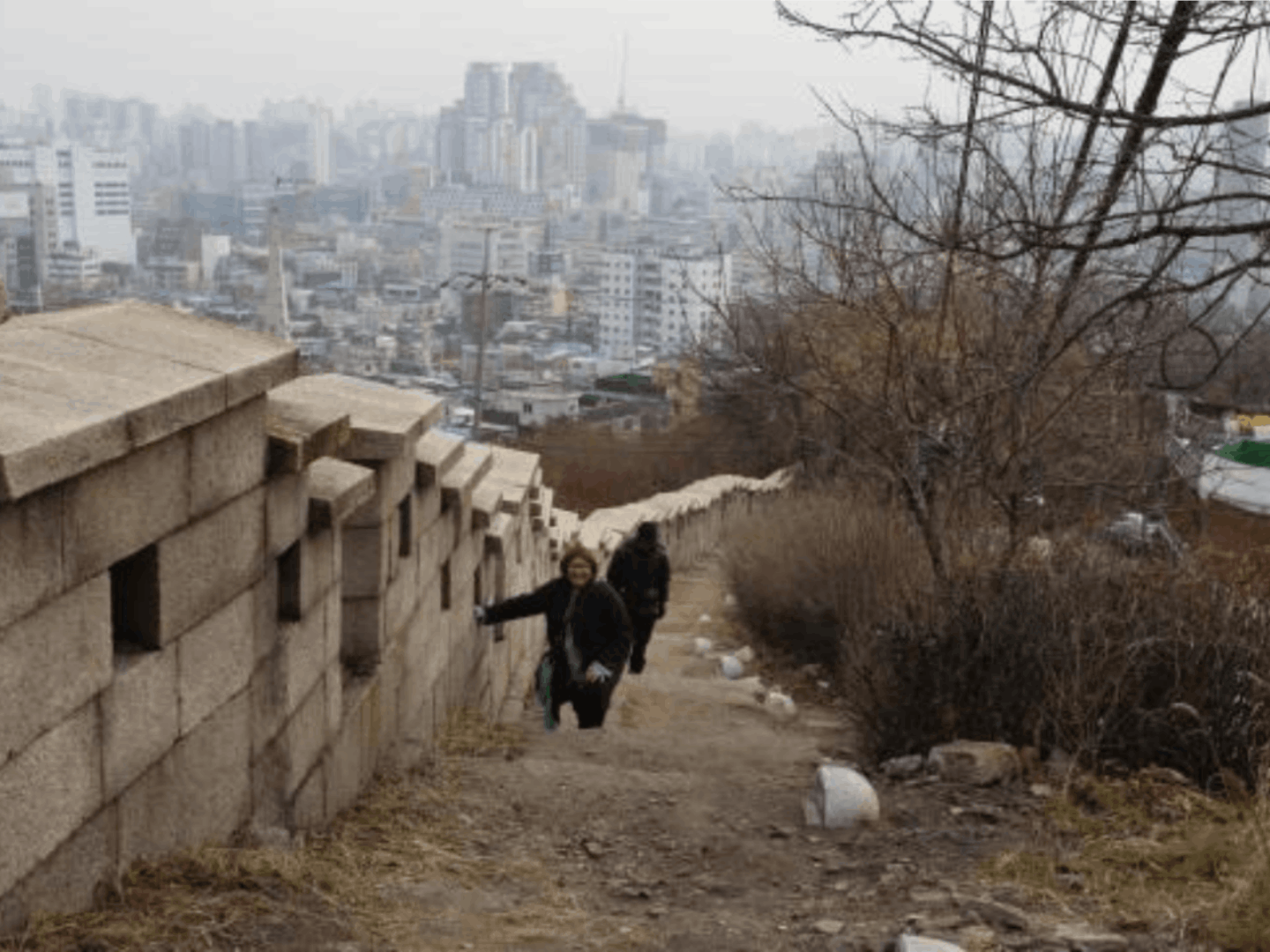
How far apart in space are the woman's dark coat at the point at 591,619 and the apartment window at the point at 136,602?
144 inches

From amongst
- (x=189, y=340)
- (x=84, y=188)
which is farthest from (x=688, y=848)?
(x=84, y=188)

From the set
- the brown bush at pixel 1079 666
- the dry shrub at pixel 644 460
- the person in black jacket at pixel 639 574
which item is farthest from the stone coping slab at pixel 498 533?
the dry shrub at pixel 644 460

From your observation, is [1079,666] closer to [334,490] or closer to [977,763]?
[977,763]

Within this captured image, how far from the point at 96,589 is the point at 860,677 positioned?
15.1 feet

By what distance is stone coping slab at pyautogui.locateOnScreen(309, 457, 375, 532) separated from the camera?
4.99m

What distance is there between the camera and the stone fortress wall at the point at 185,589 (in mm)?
3275

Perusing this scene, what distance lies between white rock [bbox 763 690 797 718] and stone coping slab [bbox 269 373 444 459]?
15.7 ft

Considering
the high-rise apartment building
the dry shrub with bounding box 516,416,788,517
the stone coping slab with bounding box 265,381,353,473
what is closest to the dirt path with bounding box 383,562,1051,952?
the stone coping slab with bounding box 265,381,353,473

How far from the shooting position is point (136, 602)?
3.90 m

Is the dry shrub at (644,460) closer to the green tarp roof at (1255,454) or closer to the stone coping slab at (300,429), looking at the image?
the green tarp roof at (1255,454)

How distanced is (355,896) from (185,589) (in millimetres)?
1105

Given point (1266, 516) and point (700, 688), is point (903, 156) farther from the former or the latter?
point (1266, 516)

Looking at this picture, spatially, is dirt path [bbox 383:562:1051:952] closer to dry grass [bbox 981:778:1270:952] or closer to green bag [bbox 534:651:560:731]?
green bag [bbox 534:651:560:731]

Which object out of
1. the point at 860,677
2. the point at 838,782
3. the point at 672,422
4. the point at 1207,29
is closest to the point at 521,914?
the point at 838,782
